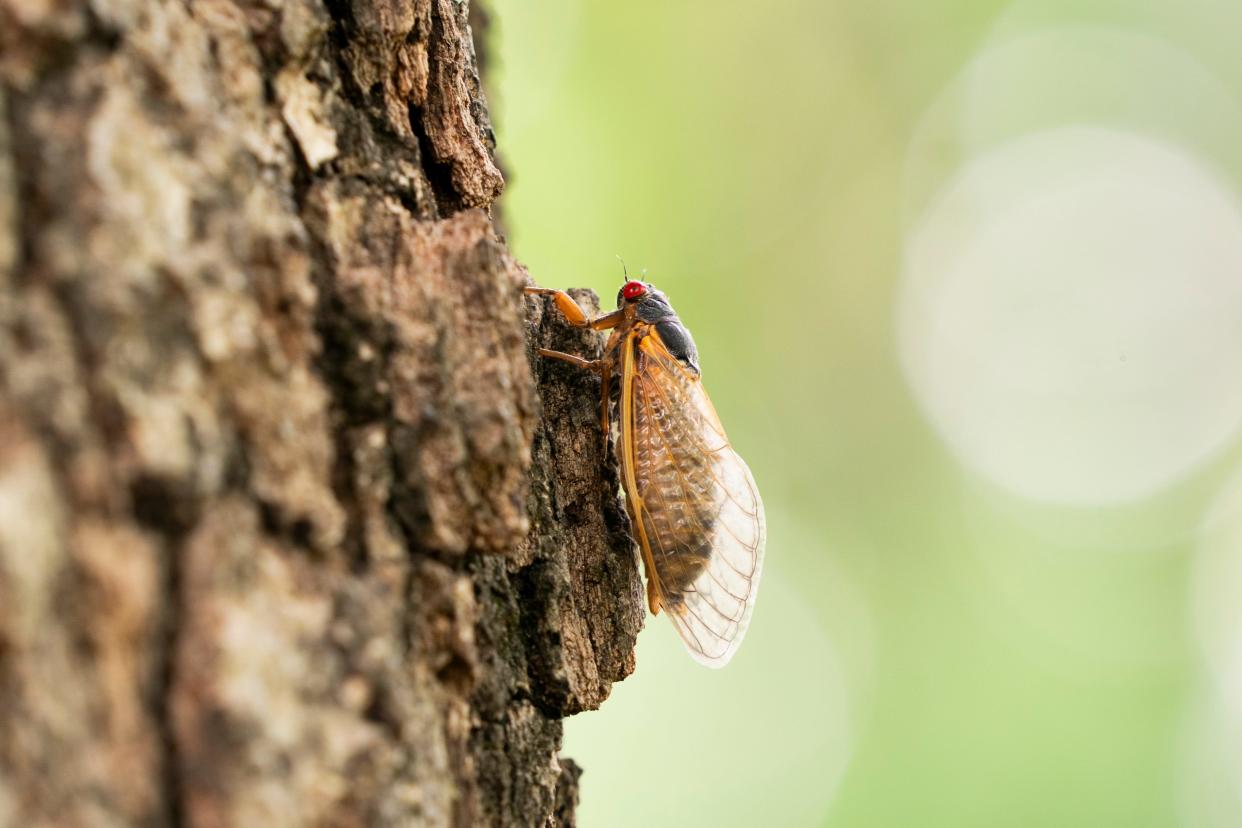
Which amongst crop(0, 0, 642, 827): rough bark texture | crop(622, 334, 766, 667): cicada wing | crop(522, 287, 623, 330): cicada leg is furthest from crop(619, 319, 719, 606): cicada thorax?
crop(0, 0, 642, 827): rough bark texture

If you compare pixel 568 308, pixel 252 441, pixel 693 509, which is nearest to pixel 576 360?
pixel 568 308

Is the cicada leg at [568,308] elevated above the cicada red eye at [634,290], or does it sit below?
below

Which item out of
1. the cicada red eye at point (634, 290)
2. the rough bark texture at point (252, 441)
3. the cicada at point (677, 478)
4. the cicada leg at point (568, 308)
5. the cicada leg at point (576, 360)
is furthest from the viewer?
the cicada red eye at point (634, 290)

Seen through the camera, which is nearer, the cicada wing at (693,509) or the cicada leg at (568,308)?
the cicada leg at (568,308)

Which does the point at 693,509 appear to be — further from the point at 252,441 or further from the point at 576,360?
the point at 252,441

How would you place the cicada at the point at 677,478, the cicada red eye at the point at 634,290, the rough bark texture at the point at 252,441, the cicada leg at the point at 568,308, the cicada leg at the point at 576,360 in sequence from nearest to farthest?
1. the rough bark texture at the point at 252,441
2. the cicada leg at the point at 576,360
3. the cicada leg at the point at 568,308
4. the cicada at the point at 677,478
5. the cicada red eye at the point at 634,290

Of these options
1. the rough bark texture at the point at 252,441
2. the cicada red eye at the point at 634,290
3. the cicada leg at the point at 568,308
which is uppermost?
the cicada red eye at the point at 634,290

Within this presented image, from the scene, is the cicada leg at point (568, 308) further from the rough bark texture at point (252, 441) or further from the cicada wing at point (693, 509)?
the rough bark texture at point (252, 441)

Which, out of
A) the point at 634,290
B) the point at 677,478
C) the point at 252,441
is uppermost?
the point at 634,290

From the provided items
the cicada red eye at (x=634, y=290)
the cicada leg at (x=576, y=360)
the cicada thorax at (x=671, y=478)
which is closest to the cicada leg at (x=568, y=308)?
the cicada leg at (x=576, y=360)
